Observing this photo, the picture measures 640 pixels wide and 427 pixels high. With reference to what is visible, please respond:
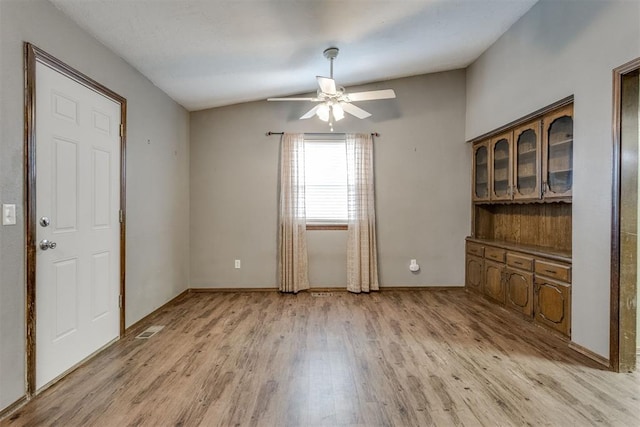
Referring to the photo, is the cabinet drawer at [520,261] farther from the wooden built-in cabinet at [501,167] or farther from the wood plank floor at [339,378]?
the wooden built-in cabinet at [501,167]

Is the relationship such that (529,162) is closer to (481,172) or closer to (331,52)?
(481,172)

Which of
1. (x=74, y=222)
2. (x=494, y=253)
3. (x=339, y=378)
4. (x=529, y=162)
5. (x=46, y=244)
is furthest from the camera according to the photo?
(x=494, y=253)

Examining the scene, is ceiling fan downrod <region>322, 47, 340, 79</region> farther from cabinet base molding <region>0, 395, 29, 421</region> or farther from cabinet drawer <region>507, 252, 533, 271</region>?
cabinet base molding <region>0, 395, 29, 421</region>

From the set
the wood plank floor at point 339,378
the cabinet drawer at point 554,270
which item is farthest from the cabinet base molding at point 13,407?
the cabinet drawer at point 554,270

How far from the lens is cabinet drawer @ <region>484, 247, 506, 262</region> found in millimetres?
3826

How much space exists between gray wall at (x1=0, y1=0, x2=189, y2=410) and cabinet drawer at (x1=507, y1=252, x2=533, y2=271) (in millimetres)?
3941

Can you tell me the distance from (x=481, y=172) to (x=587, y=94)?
6.21 ft

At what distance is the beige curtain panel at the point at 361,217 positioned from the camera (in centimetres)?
461

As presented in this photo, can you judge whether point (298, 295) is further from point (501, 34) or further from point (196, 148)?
point (501, 34)

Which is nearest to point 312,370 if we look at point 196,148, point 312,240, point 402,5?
point 312,240

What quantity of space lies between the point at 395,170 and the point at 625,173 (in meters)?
2.65

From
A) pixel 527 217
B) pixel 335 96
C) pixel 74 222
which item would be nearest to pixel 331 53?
pixel 335 96

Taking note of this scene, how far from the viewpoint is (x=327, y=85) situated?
3064 mm

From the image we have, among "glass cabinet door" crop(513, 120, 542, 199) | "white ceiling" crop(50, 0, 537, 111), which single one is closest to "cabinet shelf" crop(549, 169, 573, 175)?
"glass cabinet door" crop(513, 120, 542, 199)
